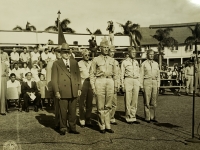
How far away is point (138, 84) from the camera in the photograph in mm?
7594

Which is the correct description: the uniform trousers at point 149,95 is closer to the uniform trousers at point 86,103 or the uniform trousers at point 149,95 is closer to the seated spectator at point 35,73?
the uniform trousers at point 86,103

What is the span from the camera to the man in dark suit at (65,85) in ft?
20.3

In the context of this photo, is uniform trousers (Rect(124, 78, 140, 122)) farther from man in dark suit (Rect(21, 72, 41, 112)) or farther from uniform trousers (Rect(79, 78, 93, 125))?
man in dark suit (Rect(21, 72, 41, 112))

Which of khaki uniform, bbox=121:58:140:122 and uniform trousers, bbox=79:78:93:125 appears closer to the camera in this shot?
uniform trousers, bbox=79:78:93:125

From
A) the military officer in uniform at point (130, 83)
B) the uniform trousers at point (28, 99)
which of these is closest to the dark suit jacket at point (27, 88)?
the uniform trousers at point (28, 99)

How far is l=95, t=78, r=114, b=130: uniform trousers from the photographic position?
6367 millimetres

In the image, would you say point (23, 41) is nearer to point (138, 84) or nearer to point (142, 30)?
point (138, 84)

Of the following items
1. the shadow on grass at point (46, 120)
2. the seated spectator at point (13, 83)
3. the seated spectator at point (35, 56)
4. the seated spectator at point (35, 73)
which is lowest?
the shadow on grass at point (46, 120)

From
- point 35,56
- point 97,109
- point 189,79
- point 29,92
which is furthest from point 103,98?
point 189,79

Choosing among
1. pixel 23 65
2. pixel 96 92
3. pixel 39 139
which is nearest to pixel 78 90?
pixel 96 92

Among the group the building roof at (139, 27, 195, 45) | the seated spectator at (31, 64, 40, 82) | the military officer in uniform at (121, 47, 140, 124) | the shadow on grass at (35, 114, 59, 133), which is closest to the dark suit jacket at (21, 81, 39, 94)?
the seated spectator at (31, 64, 40, 82)

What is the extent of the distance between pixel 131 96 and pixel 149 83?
23.0 inches

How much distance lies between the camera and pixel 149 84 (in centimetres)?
762

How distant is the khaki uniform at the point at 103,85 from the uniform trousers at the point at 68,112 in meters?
0.55
